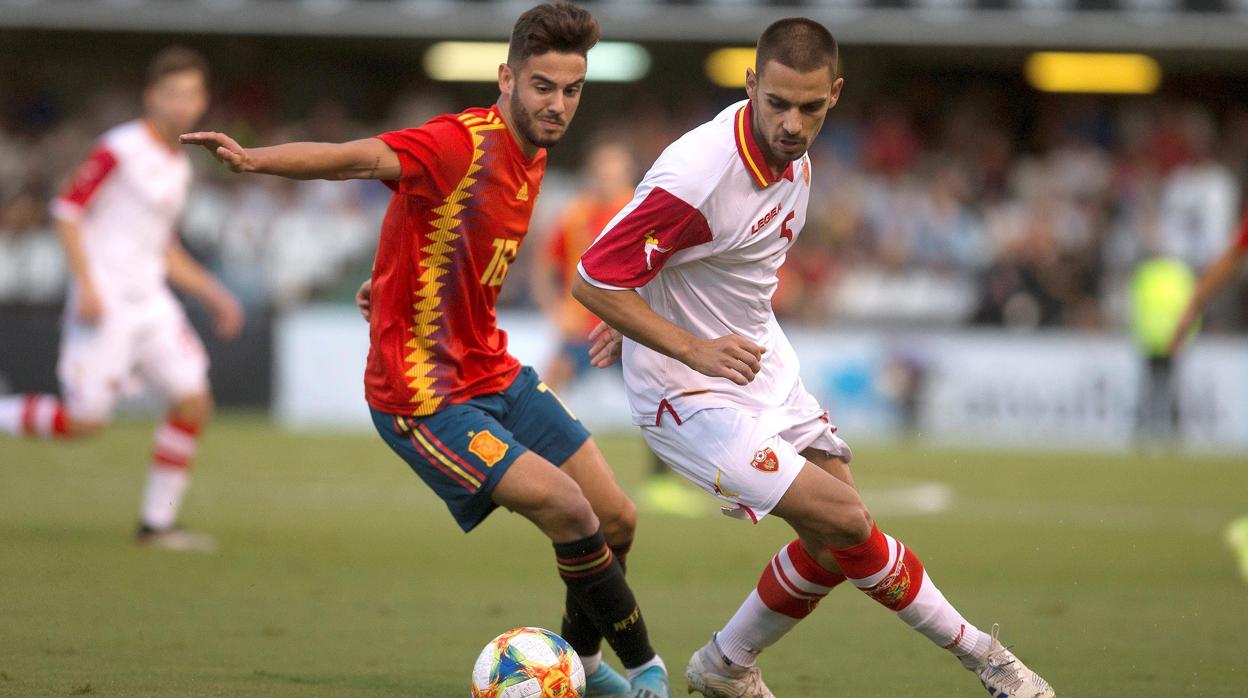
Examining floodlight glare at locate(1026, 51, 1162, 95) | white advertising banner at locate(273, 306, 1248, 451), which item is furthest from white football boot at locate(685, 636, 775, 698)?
floodlight glare at locate(1026, 51, 1162, 95)

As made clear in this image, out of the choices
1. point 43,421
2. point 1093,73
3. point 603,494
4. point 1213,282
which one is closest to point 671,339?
point 603,494

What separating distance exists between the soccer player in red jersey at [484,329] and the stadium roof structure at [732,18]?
14375mm

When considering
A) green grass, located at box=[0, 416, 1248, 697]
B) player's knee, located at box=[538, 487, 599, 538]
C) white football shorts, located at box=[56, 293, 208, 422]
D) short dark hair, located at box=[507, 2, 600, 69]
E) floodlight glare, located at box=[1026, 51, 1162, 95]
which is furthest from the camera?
floodlight glare, located at box=[1026, 51, 1162, 95]

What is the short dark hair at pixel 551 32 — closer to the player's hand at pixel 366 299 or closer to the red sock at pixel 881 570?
the player's hand at pixel 366 299

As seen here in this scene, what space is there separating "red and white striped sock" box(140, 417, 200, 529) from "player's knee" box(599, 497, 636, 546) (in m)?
4.24

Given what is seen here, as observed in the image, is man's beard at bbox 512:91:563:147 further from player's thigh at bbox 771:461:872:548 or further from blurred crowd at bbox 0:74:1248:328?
blurred crowd at bbox 0:74:1248:328

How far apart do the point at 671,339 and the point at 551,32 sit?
1160 mm

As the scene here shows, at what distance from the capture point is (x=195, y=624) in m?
6.95

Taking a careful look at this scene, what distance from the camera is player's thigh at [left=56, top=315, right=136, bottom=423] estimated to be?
9469 millimetres

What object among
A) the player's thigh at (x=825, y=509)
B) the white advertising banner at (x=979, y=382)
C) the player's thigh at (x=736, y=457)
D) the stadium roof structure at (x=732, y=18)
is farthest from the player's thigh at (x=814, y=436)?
the stadium roof structure at (x=732, y=18)

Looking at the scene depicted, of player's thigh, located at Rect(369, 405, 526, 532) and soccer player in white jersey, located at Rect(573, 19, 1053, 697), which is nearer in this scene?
soccer player in white jersey, located at Rect(573, 19, 1053, 697)

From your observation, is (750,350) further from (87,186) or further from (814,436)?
(87,186)

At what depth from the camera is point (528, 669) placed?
5246mm

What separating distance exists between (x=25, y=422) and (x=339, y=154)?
511 centimetres
